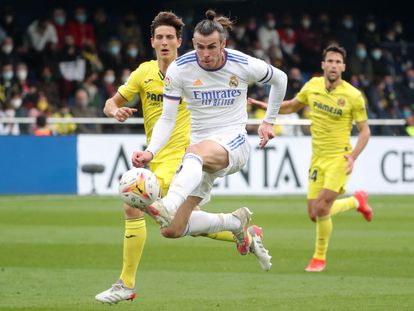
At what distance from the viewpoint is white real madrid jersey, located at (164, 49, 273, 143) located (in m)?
9.15

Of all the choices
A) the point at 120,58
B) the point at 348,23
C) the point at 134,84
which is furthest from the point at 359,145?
the point at 348,23

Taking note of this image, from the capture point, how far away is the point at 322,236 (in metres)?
12.3

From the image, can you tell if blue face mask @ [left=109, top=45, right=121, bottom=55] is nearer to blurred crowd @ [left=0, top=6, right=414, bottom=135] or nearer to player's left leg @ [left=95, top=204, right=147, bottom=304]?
blurred crowd @ [left=0, top=6, right=414, bottom=135]

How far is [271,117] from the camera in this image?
31.4 ft

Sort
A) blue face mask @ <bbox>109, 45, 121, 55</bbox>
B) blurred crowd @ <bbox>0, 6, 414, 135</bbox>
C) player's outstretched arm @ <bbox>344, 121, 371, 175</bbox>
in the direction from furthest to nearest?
1. blue face mask @ <bbox>109, 45, 121, 55</bbox>
2. blurred crowd @ <bbox>0, 6, 414, 135</bbox>
3. player's outstretched arm @ <bbox>344, 121, 371, 175</bbox>

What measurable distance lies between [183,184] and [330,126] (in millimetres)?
4876

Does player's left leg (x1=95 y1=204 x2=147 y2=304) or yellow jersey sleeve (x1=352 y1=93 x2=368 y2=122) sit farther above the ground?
yellow jersey sleeve (x1=352 y1=93 x2=368 y2=122)

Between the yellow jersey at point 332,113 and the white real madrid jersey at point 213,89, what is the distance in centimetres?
363

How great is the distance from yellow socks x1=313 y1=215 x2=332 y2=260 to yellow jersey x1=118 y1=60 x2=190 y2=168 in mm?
2757

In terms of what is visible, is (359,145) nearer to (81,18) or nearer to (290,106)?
(290,106)

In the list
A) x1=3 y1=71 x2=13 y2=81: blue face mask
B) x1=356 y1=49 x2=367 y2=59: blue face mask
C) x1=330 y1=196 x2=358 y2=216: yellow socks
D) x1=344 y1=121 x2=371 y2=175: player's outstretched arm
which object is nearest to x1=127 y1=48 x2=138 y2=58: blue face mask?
x1=3 y1=71 x2=13 y2=81: blue face mask

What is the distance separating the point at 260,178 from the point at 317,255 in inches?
404

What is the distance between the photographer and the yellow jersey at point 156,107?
9.95 m

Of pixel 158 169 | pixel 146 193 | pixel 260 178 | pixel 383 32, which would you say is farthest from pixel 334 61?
pixel 383 32
